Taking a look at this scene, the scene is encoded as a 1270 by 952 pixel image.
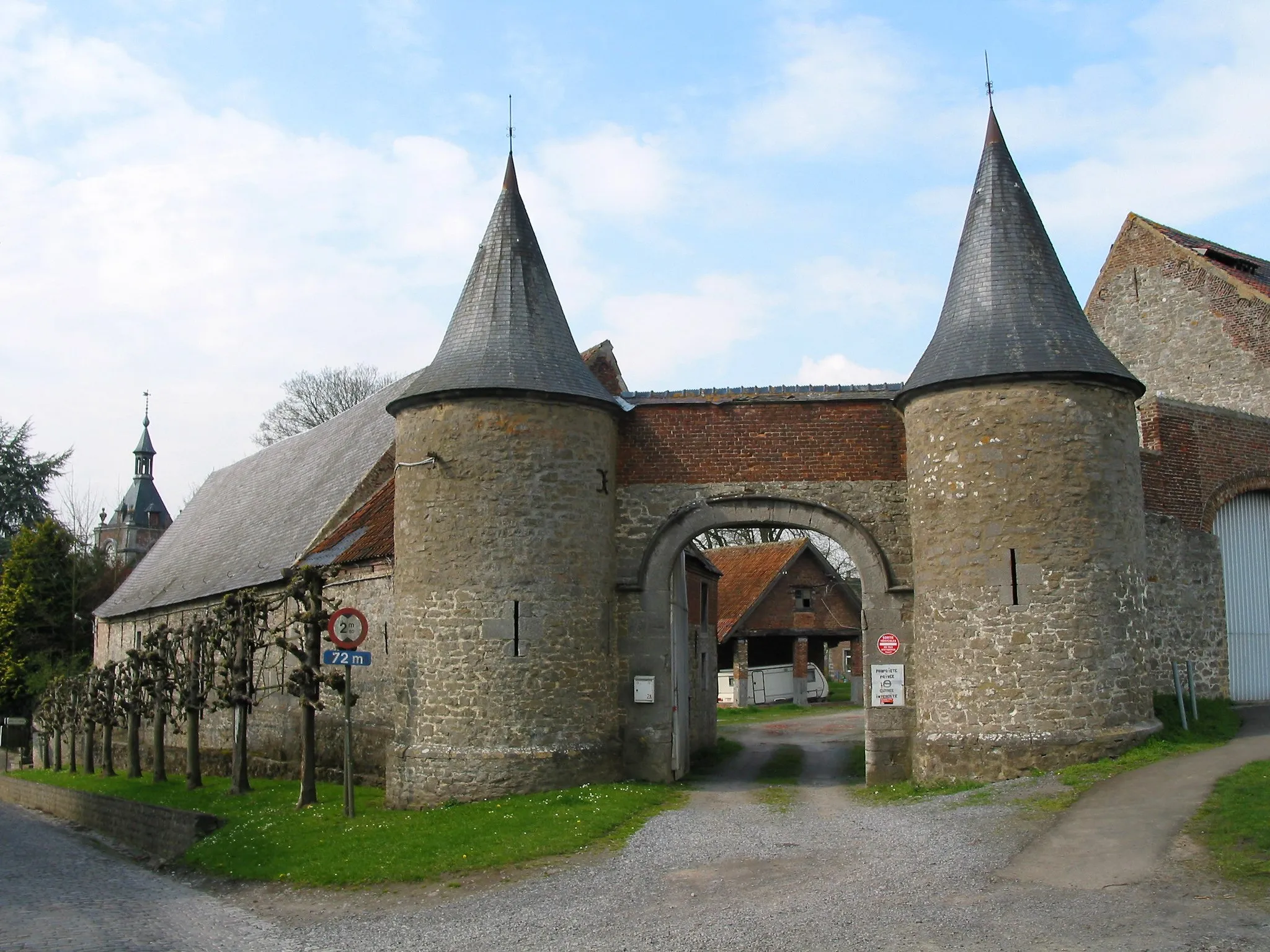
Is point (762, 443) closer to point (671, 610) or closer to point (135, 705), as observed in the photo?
point (671, 610)

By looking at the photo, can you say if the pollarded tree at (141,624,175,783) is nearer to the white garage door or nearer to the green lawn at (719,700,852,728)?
the green lawn at (719,700,852,728)

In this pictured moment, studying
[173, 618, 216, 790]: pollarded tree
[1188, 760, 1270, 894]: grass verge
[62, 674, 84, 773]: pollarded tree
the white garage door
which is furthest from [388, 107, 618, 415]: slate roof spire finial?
[62, 674, 84, 773]: pollarded tree

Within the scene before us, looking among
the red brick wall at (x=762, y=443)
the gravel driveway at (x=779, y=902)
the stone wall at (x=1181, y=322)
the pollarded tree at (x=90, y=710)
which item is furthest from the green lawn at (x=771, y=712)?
the gravel driveway at (x=779, y=902)

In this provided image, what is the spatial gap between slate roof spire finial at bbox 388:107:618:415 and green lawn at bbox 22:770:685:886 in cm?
534

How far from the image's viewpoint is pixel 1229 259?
942 inches

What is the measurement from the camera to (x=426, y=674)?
1596 centimetres

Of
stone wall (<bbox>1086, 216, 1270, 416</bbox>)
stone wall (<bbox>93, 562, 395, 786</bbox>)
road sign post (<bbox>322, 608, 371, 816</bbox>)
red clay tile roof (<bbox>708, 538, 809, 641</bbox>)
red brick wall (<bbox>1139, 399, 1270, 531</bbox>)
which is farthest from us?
red clay tile roof (<bbox>708, 538, 809, 641</bbox>)

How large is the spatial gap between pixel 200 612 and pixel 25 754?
1780 centimetres

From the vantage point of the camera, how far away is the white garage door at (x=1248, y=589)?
744 inches

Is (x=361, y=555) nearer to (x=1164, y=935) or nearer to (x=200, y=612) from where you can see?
(x=200, y=612)

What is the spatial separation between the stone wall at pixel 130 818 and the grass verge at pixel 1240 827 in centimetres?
1197

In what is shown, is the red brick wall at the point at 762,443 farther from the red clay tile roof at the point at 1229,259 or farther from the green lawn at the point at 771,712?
the green lawn at the point at 771,712

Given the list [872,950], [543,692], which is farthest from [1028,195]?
[872,950]

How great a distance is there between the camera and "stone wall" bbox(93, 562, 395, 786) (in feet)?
61.9
